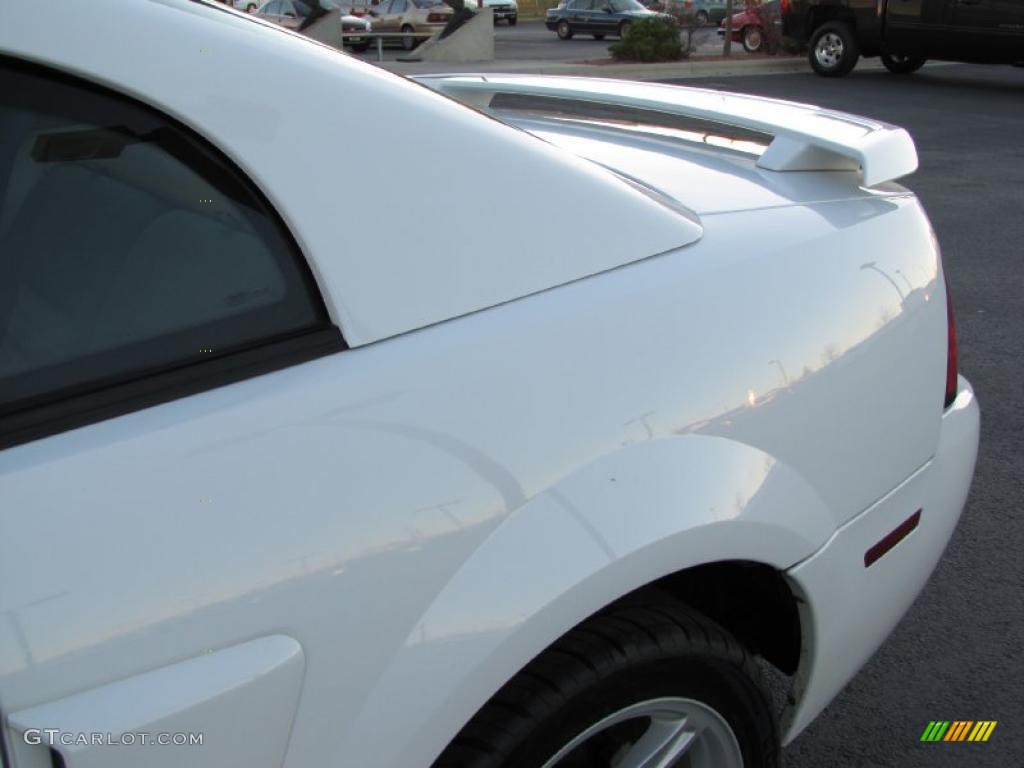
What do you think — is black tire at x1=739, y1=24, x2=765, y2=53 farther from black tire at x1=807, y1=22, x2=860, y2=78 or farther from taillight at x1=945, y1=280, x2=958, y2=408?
taillight at x1=945, y1=280, x2=958, y2=408

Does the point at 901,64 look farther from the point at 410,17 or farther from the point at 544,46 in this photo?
the point at 410,17

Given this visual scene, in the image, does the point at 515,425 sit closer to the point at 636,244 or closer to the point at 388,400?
the point at 388,400

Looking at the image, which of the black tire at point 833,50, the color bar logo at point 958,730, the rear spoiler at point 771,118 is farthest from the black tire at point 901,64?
the color bar logo at point 958,730

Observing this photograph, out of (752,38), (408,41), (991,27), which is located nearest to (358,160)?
(991,27)

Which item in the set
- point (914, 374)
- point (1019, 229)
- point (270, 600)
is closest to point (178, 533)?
point (270, 600)

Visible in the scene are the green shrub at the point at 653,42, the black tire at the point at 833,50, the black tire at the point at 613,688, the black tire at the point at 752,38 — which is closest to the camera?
the black tire at the point at 613,688

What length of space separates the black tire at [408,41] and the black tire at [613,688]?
3073cm

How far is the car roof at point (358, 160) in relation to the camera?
130cm

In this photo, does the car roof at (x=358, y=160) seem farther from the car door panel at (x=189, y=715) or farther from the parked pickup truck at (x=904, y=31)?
the parked pickup truck at (x=904, y=31)

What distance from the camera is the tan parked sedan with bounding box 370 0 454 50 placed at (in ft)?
102

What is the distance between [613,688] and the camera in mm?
1587

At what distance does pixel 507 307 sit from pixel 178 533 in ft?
1.83

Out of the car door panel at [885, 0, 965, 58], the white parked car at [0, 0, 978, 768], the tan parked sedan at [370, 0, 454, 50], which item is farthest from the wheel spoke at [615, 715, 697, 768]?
the tan parked sedan at [370, 0, 454, 50]

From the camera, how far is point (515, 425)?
57.4 inches
